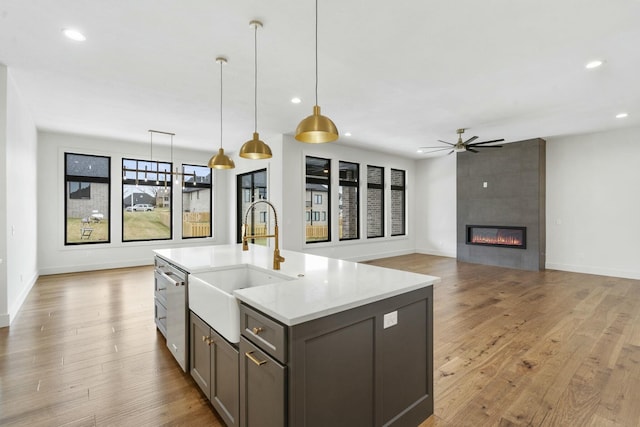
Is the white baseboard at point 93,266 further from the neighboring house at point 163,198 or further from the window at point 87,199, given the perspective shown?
the neighboring house at point 163,198

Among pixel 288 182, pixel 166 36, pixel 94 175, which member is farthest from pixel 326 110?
pixel 94 175

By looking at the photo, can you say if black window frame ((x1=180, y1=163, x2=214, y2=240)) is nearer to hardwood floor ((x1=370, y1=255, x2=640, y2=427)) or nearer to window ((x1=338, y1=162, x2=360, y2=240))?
window ((x1=338, y1=162, x2=360, y2=240))

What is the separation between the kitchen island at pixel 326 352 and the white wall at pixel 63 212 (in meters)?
6.15

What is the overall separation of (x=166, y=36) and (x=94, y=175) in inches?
217

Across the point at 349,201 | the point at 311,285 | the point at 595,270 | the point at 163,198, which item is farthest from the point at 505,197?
the point at 163,198

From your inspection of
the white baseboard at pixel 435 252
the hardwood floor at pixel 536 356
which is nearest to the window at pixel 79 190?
the hardwood floor at pixel 536 356

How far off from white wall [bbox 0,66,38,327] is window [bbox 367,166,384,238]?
6980 mm

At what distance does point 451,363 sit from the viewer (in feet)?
9.00

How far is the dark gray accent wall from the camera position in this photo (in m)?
6.86

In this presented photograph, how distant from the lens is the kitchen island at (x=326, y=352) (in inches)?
54.0

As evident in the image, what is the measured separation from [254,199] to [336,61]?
5.22 metres

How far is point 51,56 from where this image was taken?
327cm

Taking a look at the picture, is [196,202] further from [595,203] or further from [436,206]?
[595,203]

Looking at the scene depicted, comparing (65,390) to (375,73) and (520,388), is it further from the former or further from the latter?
A: (375,73)
